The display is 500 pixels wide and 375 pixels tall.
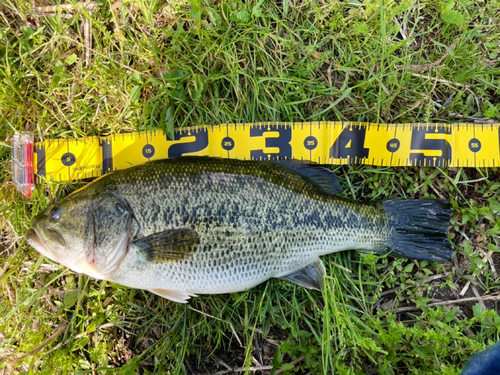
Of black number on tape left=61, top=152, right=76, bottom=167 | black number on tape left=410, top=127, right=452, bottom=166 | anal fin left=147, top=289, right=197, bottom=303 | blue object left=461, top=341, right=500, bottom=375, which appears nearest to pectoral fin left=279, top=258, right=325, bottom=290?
anal fin left=147, top=289, right=197, bottom=303

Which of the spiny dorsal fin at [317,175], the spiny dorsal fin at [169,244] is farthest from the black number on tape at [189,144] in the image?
the spiny dorsal fin at [169,244]

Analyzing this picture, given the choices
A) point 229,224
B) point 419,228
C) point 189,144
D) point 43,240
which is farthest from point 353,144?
point 43,240

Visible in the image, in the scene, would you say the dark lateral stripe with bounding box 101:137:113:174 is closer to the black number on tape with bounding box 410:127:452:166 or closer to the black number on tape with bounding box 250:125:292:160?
the black number on tape with bounding box 250:125:292:160

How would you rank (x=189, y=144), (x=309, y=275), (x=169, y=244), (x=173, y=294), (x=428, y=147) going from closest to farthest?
(x=169, y=244), (x=173, y=294), (x=309, y=275), (x=428, y=147), (x=189, y=144)

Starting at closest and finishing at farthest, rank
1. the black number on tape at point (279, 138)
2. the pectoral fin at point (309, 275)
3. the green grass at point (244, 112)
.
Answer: the pectoral fin at point (309, 275), the green grass at point (244, 112), the black number on tape at point (279, 138)

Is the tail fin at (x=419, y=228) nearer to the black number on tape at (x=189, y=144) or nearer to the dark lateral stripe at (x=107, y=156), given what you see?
the black number on tape at (x=189, y=144)

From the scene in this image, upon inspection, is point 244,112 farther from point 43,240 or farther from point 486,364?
point 486,364
